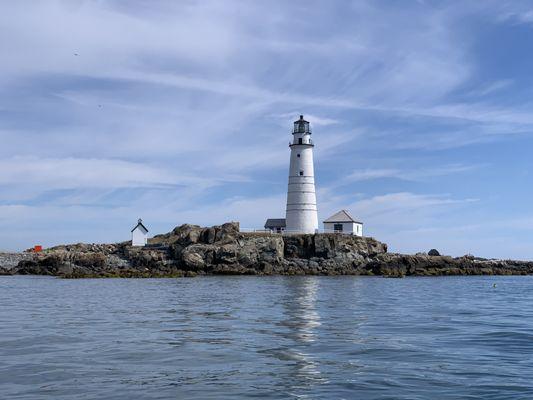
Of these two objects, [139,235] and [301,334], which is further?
[139,235]

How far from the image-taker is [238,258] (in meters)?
64.5

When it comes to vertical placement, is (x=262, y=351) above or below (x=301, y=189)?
below

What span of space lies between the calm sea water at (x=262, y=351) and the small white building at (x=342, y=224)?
→ 45077 mm

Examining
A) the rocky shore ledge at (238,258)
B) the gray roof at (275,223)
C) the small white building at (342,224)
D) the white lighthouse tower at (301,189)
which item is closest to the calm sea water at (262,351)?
the rocky shore ledge at (238,258)

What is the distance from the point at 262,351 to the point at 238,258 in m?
48.4

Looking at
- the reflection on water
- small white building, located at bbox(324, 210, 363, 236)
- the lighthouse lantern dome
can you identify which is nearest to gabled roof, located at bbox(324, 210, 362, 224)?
small white building, located at bbox(324, 210, 363, 236)

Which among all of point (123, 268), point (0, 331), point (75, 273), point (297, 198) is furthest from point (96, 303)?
point (297, 198)

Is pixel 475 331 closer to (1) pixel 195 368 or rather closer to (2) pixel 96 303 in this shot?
(1) pixel 195 368

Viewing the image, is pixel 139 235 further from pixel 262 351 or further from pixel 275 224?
pixel 262 351

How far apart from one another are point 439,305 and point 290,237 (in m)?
38.4

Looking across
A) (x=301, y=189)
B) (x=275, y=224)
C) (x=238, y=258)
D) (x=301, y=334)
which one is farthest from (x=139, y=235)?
(x=301, y=334)

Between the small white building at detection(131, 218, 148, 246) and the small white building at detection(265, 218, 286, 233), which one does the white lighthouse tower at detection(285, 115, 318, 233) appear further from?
the small white building at detection(131, 218, 148, 246)

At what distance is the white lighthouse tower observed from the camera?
235ft

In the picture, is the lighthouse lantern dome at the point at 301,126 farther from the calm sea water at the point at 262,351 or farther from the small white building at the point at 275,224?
the calm sea water at the point at 262,351
